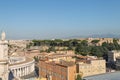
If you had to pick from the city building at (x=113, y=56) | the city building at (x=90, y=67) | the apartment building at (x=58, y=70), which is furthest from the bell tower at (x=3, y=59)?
the city building at (x=113, y=56)

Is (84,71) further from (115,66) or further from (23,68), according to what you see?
(115,66)

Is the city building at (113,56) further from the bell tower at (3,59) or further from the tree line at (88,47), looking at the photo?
the bell tower at (3,59)

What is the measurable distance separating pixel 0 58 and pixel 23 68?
30994mm

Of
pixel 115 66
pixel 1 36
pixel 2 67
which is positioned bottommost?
pixel 115 66

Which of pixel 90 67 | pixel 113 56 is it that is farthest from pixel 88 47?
pixel 90 67

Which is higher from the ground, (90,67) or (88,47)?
(88,47)

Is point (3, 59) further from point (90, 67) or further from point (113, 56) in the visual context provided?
point (113, 56)

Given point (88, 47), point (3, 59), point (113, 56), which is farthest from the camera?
point (88, 47)

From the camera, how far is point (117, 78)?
2916cm

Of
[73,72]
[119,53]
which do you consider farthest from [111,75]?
[119,53]

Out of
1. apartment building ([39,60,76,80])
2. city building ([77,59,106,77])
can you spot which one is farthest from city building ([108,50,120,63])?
apartment building ([39,60,76,80])

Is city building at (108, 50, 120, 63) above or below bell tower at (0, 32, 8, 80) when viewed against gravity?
below

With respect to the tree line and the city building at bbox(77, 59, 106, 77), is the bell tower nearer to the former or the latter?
the city building at bbox(77, 59, 106, 77)

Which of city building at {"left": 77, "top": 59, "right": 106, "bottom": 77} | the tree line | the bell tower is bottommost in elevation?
city building at {"left": 77, "top": 59, "right": 106, "bottom": 77}
